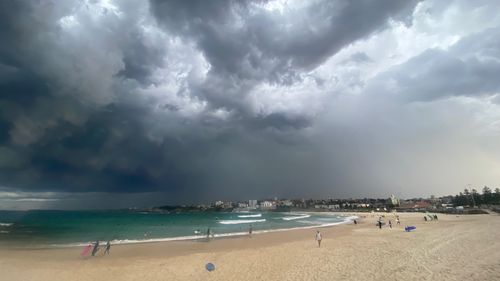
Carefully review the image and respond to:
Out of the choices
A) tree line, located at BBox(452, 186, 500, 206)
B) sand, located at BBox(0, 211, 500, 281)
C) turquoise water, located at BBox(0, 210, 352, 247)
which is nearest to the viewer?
sand, located at BBox(0, 211, 500, 281)

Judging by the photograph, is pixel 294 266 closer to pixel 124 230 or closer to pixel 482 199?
pixel 124 230

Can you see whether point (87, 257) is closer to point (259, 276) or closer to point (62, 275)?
point (62, 275)

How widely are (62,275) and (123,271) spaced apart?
138 inches

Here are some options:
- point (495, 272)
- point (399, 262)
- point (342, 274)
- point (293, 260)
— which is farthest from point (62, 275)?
point (495, 272)

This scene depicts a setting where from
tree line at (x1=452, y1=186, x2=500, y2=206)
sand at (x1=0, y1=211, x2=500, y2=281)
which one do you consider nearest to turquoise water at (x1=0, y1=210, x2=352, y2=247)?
sand at (x1=0, y1=211, x2=500, y2=281)

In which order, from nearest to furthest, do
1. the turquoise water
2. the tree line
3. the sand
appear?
the sand → the turquoise water → the tree line

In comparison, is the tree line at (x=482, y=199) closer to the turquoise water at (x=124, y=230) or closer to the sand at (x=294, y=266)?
the turquoise water at (x=124, y=230)

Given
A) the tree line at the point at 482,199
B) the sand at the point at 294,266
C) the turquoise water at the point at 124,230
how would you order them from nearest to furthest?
the sand at the point at 294,266
the turquoise water at the point at 124,230
the tree line at the point at 482,199

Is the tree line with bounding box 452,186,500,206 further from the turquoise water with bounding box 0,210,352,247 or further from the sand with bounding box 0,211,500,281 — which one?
the sand with bounding box 0,211,500,281

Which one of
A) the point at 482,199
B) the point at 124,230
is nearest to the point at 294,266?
the point at 124,230

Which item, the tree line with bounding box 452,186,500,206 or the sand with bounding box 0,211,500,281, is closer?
the sand with bounding box 0,211,500,281

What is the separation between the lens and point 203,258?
20922mm

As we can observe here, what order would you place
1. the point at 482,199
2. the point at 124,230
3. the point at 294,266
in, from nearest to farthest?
the point at 294,266 < the point at 124,230 < the point at 482,199

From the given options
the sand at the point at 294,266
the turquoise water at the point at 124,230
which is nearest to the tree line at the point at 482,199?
the turquoise water at the point at 124,230
